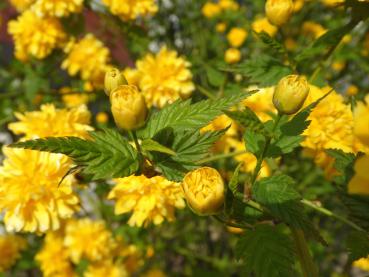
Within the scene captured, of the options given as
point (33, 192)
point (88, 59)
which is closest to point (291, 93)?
point (33, 192)

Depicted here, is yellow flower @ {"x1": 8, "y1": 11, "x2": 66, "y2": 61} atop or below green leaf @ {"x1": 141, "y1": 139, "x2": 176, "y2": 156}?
below

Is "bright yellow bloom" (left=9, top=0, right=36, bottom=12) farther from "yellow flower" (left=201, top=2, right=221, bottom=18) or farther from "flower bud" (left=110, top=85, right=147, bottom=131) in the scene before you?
"yellow flower" (left=201, top=2, right=221, bottom=18)

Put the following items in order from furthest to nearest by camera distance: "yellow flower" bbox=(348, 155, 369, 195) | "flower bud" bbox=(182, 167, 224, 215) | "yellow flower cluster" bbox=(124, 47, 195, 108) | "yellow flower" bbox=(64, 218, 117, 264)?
"yellow flower" bbox=(64, 218, 117, 264)
"yellow flower cluster" bbox=(124, 47, 195, 108)
"flower bud" bbox=(182, 167, 224, 215)
"yellow flower" bbox=(348, 155, 369, 195)

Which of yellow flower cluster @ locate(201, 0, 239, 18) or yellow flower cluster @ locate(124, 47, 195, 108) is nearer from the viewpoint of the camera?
yellow flower cluster @ locate(124, 47, 195, 108)

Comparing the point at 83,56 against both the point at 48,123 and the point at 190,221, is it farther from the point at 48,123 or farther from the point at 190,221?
the point at 190,221

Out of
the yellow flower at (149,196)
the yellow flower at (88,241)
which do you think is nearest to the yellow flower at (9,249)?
the yellow flower at (88,241)

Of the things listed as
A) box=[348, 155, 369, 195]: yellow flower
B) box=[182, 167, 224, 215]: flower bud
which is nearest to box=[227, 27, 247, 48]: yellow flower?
box=[182, 167, 224, 215]: flower bud

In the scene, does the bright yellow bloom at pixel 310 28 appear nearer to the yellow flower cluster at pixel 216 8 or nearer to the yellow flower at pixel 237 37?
the yellow flower at pixel 237 37
